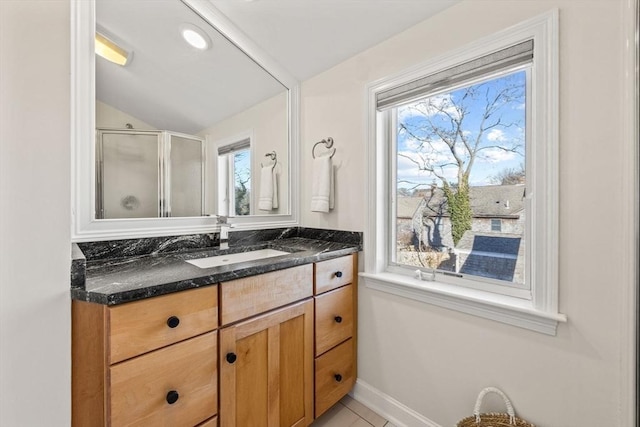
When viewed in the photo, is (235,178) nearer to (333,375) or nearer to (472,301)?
(333,375)

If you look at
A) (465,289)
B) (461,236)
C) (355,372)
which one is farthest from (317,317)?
(461,236)

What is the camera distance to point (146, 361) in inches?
32.4

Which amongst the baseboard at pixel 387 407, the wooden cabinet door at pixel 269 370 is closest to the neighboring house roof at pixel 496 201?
the wooden cabinet door at pixel 269 370

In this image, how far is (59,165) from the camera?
74 cm

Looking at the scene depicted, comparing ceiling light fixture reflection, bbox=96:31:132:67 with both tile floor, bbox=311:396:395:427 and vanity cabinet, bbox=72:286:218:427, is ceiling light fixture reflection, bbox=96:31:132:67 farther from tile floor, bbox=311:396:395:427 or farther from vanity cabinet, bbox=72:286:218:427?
tile floor, bbox=311:396:395:427

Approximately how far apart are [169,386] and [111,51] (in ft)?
4.76

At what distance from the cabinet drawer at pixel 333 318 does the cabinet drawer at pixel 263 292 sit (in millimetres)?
147

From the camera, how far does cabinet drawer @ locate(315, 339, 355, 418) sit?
1.40 m

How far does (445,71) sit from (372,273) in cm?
114

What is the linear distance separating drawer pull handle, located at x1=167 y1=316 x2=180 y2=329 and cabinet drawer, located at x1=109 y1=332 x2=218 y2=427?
7 cm

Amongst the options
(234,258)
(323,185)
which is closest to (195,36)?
(323,185)

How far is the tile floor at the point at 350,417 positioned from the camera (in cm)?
147

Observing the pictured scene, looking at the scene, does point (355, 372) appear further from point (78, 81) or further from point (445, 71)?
point (78, 81)

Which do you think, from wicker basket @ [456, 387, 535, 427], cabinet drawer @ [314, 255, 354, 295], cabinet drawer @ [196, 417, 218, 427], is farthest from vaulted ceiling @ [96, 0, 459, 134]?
wicker basket @ [456, 387, 535, 427]
